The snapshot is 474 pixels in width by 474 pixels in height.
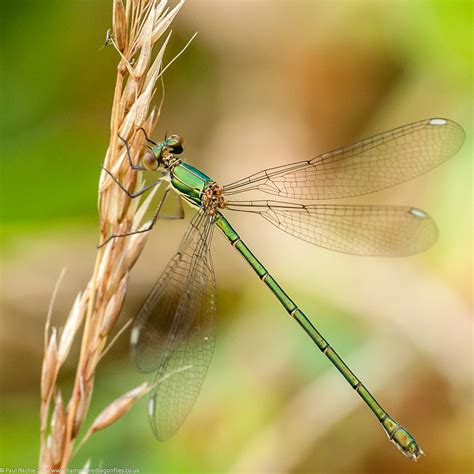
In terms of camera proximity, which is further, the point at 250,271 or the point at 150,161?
the point at 250,271

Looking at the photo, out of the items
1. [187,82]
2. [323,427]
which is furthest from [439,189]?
[187,82]

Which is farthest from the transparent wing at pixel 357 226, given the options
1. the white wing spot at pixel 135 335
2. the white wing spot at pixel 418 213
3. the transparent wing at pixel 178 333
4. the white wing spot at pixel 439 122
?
the white wing spot at pixel 135 335

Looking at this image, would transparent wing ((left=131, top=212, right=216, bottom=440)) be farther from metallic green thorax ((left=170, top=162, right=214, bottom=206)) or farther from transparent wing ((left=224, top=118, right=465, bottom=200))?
transparent wing ((left=224, top=118, right=465, bottom=200))

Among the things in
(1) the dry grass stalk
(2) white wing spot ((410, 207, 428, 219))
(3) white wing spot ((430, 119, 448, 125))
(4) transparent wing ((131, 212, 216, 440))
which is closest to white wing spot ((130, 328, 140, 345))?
(4) transparent wing ((131, 212, 216, 440))

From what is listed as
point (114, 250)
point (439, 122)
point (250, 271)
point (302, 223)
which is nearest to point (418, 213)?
point (439, 122)

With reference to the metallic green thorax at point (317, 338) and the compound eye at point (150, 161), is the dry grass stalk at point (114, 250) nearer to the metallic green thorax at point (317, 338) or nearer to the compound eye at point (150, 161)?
the compound eye at point (150, 161)

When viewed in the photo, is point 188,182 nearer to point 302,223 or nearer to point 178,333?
point 302,223

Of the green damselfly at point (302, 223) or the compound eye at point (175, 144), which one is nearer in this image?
the green damselfly at point (302, 223)

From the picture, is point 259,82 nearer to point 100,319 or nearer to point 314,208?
point 314,208
